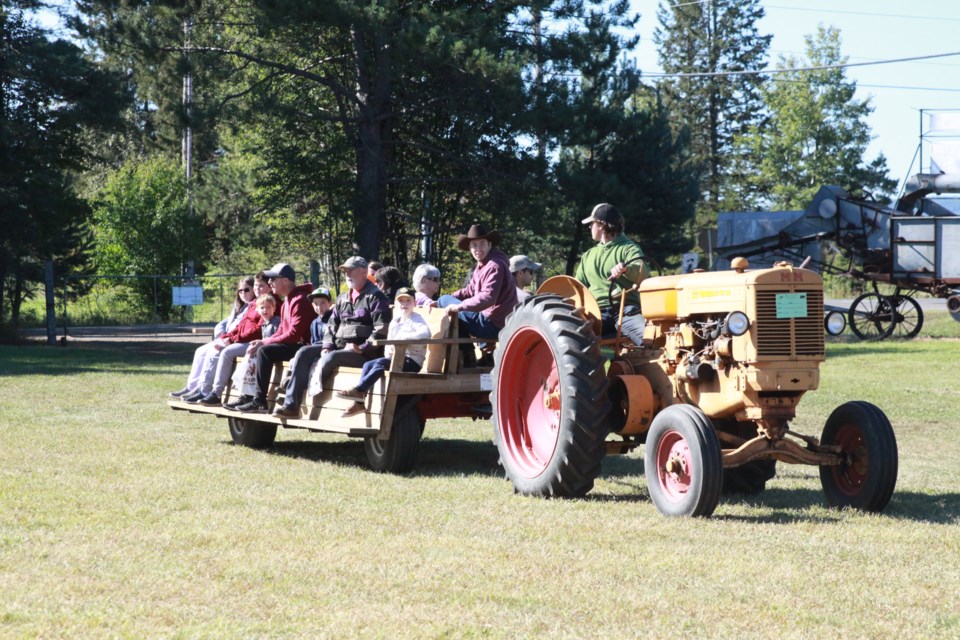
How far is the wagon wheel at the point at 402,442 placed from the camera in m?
9.55

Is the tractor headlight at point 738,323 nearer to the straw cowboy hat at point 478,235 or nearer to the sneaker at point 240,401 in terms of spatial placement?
the straw cowboy hat at point 478,235

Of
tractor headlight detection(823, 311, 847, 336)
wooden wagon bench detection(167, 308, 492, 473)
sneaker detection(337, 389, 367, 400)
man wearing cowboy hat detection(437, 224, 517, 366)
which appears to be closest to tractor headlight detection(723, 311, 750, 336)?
wooden wagon bench detection(167, 308, 492, 473)

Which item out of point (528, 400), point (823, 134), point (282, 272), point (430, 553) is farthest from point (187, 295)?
point (823, 134)

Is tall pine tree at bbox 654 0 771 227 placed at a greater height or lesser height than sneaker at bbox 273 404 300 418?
greater

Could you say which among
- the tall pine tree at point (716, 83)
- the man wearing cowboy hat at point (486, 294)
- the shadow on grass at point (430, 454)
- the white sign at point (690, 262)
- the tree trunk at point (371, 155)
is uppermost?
the tall pine tree at point (716, 83)

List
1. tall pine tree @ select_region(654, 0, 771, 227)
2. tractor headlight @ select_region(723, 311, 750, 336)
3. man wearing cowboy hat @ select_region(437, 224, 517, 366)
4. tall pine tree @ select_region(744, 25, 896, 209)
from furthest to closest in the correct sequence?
tall pine tree @ select_region(654, 0, 771, 227) → tall pine tree @ select_region(744, 25, 896, 209) → man wearing cowboy hat @ select_region(437, 224, 517, 366) → tractor headlight @ select_region(723, 311, 750, 336)

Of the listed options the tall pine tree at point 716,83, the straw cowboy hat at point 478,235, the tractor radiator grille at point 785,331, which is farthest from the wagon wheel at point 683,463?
the tall pine tree at point 716,83

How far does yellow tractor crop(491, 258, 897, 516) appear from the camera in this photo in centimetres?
747

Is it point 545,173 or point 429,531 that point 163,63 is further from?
point 429,531

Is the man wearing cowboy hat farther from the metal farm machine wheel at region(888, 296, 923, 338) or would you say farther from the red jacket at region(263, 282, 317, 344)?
the metal farm machine wheel at region(888, 296, 923, 338)

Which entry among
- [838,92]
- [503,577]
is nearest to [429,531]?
[503,577]

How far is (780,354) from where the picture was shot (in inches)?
294

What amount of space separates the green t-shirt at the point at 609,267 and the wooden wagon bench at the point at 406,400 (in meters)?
1.24

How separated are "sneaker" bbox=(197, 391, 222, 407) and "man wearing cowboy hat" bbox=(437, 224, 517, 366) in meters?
2.78
